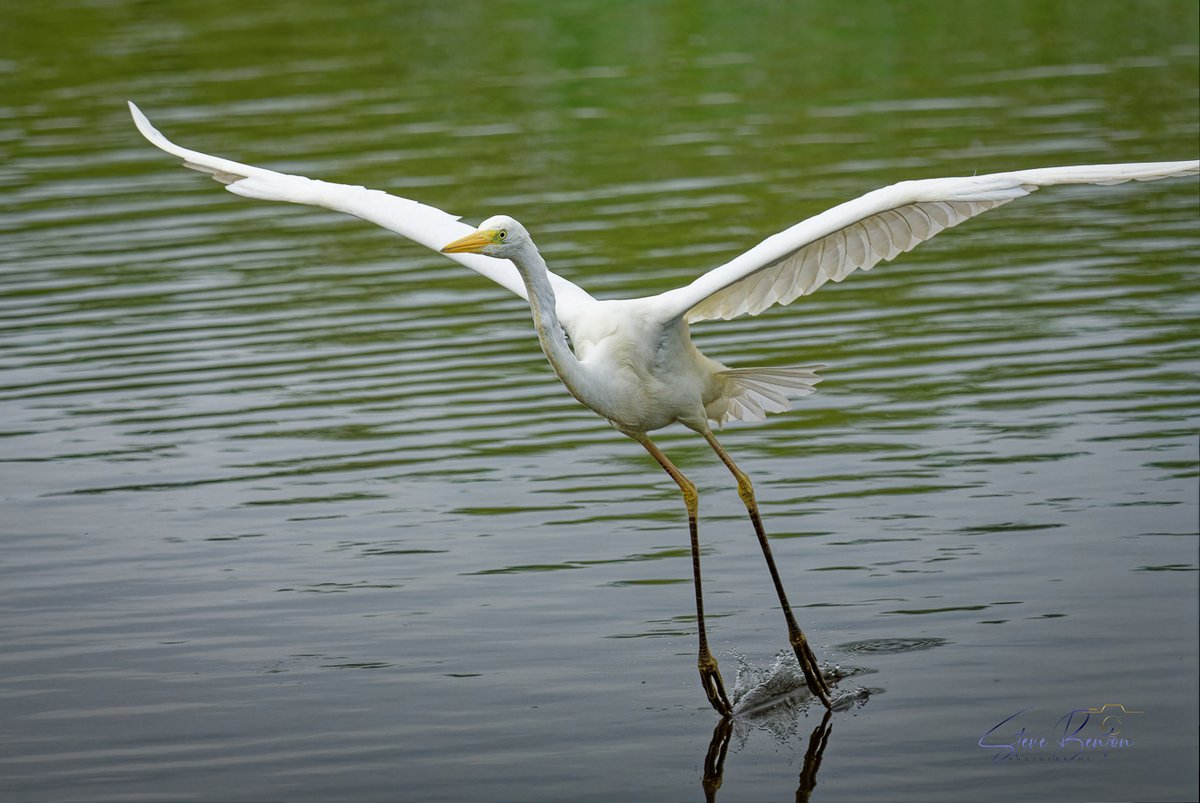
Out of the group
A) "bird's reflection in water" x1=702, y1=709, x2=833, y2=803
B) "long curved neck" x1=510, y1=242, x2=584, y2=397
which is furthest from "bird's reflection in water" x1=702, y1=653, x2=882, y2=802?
"long curved neck" x1=510, y1=242, x2=584, y2=397

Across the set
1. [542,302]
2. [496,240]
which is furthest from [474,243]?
[542,302]

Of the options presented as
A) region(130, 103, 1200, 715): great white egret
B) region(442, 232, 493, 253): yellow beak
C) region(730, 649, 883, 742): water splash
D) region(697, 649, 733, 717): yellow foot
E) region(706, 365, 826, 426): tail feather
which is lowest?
region(730, 649, 883, 742): water splash

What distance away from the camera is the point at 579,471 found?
380 inches

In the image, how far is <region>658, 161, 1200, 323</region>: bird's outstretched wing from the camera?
6668mm

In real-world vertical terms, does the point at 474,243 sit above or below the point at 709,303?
above

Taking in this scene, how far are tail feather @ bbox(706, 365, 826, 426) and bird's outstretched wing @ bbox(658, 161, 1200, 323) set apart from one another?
362mm

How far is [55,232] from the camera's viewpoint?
15758 millimetres

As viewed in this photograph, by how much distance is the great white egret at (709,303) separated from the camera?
268 inches

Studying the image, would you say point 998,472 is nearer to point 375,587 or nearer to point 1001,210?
point 375,587

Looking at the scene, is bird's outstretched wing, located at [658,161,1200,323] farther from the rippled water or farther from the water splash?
the water splash

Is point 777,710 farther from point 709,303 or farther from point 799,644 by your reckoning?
point 709,303

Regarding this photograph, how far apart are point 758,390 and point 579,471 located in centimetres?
202

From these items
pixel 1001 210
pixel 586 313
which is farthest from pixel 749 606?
pixel 1001 210

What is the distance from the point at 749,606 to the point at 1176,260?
5.70m
